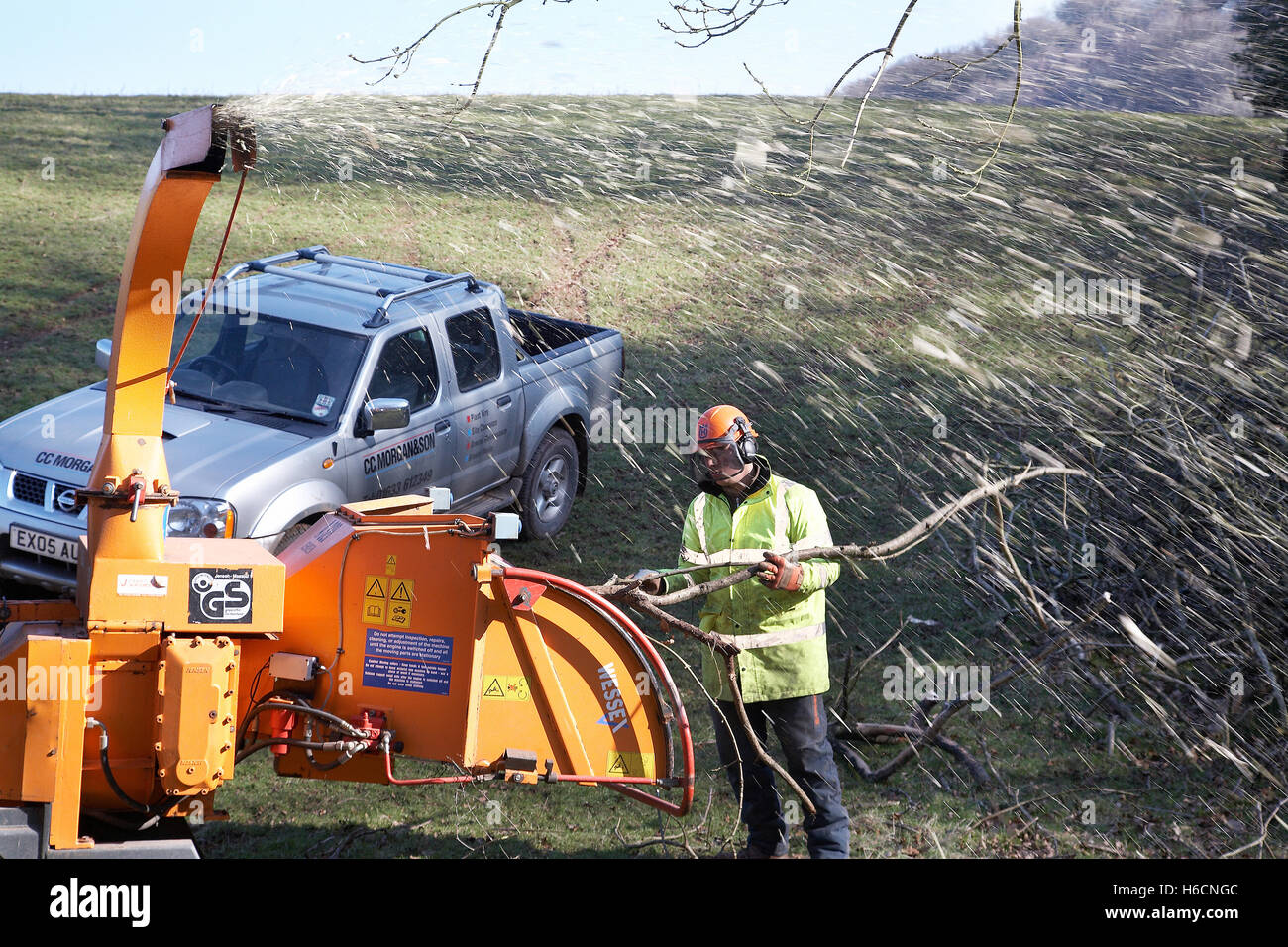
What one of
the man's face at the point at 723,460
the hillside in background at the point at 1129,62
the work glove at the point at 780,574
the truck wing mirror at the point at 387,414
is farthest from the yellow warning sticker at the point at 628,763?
the hillside in background at the point at 1129,62

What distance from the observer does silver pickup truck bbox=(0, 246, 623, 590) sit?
6.62 metres

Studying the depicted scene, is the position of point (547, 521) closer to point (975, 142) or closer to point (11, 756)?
point (11, 756)

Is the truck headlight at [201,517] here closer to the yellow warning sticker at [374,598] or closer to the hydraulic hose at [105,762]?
the yellow warning sticker at [374,598]

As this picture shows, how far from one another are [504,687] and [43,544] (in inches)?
147

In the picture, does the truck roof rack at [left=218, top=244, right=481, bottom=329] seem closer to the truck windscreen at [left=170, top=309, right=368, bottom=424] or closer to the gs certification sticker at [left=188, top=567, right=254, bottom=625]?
the truck windscreen at [left=170, top=309, right=368, bottom=424]

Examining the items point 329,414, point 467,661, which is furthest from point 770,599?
point 329,414

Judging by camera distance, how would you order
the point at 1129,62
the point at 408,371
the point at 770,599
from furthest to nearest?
the point at 1129,62 < the point at 408,371 < the point at 770,599

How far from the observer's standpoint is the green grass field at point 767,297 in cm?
579

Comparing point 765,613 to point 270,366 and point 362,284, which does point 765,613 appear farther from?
point 362,284

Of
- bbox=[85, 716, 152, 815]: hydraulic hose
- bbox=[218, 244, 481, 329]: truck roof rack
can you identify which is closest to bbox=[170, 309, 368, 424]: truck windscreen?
bbox=[218, 244, 481, 329]: truck roof rack

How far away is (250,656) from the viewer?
4.31 m

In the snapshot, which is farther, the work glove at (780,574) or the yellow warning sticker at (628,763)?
the work glove at (780,574)

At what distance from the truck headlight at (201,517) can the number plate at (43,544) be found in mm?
650
